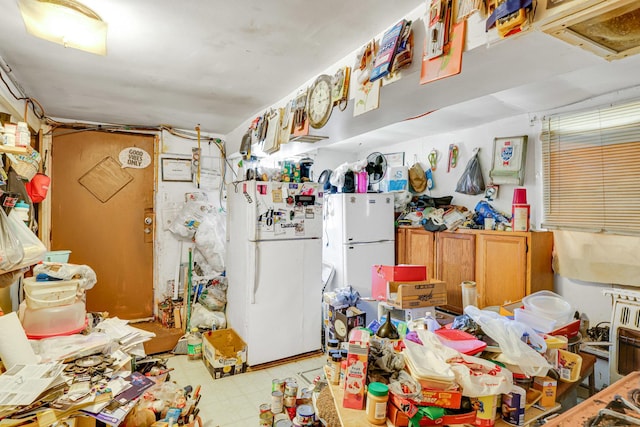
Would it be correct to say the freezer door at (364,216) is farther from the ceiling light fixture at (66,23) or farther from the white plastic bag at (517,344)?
the ceiling light fixture at (66,23)

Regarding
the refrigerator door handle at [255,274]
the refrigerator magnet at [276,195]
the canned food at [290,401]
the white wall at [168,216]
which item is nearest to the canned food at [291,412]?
the canned food at [290,401]

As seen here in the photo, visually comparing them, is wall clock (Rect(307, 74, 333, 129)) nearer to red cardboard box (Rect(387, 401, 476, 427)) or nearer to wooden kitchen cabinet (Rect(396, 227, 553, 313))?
red cardboard box (Rect(387, 401, 476, 427))

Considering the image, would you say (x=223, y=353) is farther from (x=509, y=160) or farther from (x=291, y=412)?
(x=509, y=160)

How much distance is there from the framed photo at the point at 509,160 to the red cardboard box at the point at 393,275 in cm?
153

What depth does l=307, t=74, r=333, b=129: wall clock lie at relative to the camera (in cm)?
212

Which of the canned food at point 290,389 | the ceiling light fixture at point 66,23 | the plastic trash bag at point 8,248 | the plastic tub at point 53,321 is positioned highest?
the ceiling light fixture at point 66,23

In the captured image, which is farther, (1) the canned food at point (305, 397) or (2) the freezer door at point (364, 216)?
(2) the freezer door at point (364, 216)

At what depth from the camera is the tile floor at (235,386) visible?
2438mm

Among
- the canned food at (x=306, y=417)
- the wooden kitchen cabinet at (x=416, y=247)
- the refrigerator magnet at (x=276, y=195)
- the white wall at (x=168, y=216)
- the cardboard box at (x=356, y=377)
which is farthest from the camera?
the white wall at (x=168, y=216)

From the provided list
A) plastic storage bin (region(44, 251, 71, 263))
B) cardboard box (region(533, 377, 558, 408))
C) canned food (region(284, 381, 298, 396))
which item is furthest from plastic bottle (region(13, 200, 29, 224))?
cardboard box (region(533, 377, 558, 408))

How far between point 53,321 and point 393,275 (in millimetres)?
2308

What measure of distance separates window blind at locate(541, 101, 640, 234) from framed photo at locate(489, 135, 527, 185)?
0.20m

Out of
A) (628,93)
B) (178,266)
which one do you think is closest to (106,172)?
(178,266)

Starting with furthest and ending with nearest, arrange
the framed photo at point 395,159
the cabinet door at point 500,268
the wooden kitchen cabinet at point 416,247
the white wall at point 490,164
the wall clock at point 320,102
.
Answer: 1. the framed photo at point 395,159
2. the wooden kitchen cabinet at point 416,247
3. the cabinet door at point 500,268
4. the white wall at point 490,164
5. the wall clock at point 320,102
